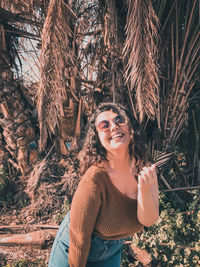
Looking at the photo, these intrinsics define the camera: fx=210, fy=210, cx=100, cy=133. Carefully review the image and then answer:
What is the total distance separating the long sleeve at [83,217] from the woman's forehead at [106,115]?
1.39ft

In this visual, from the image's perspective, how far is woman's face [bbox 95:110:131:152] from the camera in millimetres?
1354

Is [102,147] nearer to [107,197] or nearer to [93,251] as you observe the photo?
[107,197]

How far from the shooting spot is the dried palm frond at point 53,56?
7.77 feet

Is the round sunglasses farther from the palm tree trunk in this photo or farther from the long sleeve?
the palm tree trunk

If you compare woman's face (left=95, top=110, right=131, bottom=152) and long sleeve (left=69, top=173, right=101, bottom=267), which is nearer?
long sleeve (left=69, top=173, right=101, bottom=267)

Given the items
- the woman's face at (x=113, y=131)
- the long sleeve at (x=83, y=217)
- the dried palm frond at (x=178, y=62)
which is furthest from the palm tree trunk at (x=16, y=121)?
the long sleeve at (x=83, y=217)

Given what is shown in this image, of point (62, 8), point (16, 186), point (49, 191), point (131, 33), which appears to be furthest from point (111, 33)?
point (16, 186)

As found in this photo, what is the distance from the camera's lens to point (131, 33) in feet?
7.55

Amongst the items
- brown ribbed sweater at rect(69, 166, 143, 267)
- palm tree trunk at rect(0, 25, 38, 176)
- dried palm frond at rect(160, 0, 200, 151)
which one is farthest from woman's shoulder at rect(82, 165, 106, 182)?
palm tree trunk at rect(0, 25, 38, 176)

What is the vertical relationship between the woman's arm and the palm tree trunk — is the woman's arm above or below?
below

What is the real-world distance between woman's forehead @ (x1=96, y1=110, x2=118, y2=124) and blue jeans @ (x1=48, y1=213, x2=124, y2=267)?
76cm

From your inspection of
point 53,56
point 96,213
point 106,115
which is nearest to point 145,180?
point 96,213

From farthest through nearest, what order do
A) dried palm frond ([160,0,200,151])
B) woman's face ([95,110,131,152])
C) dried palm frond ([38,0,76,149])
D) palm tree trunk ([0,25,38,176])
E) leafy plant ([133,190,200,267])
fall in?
1. palm tree trunk ([0,25,38,176])
2. dried palm frond ([160,0,200,151])
3. leafy plant ([133,190,200,267])
4. dried palm frond ([38,0,76,149])
5. woman's face ([95,110,131,152])

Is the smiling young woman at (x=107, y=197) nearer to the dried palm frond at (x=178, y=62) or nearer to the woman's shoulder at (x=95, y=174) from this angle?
the woman's shoulder at (x=95, y=174)
